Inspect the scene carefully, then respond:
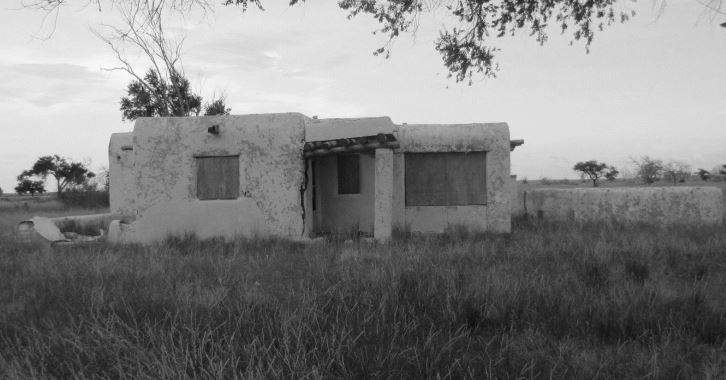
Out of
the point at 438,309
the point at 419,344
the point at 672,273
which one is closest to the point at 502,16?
the point at 672,273

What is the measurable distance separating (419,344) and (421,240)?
752cm

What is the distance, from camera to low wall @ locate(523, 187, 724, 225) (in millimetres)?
14180

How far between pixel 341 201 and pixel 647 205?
7418 mm

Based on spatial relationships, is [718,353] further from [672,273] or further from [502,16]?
[502,16]

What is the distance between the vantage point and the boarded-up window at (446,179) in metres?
13.0

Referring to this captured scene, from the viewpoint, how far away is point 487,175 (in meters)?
12.9

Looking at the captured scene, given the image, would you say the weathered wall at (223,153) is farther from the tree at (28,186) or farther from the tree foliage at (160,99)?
the tree at (28,186)

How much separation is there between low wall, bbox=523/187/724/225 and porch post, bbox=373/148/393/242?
5516 millimetres

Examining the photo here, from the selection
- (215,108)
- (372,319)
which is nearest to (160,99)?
(215,108)

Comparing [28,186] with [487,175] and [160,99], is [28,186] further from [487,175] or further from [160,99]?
[487,175]

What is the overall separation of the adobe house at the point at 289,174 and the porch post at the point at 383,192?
0.07 ft

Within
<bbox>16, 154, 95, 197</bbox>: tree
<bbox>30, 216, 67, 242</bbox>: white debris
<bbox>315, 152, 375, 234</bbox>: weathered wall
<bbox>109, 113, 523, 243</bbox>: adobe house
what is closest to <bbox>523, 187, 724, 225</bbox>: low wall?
<bbox>109, 113, 523, 243</bbox>: adobe house

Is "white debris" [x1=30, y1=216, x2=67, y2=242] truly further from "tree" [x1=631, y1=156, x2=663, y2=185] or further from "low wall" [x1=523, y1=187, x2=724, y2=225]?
"tree" [x1=631, y1=156, x2=663, y2=185]

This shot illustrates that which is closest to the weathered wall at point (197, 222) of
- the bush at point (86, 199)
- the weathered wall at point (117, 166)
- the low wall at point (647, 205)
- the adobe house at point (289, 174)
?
the adobe house at point (289, 174)
